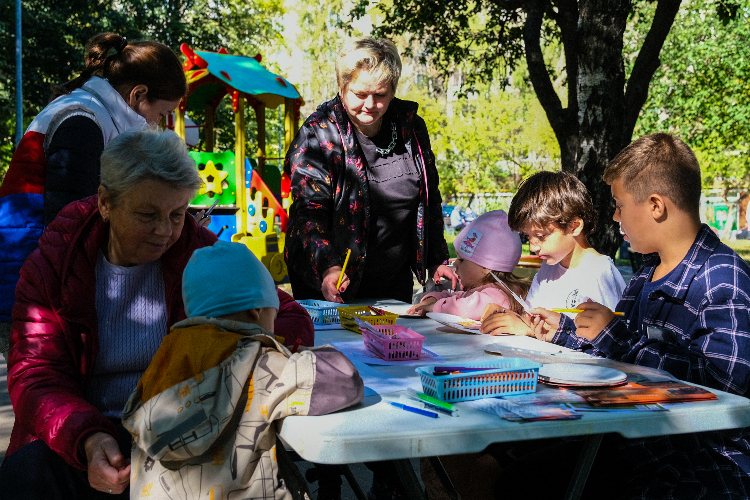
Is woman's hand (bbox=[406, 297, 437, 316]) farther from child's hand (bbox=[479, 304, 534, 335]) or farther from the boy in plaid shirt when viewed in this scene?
the boy in plaid shirt

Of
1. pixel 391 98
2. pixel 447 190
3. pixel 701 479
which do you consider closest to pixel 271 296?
pixel 701 479

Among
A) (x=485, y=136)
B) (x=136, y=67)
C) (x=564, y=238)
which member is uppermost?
(x=485, y=136)

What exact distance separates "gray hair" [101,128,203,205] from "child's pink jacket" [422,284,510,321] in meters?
1.28

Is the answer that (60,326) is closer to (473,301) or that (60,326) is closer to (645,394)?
(645,394)

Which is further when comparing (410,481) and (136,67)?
(136,67)

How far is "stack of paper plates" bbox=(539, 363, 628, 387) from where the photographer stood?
1554 millimetres

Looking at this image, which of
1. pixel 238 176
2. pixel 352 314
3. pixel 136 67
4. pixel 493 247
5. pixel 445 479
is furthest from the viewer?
pixel 238 176

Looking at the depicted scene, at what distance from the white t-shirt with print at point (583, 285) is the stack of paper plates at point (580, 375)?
1079mm

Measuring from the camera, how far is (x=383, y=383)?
1632 mm

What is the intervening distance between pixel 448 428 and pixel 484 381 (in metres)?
0.23

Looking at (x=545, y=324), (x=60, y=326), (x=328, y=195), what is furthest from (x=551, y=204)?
(x=60, y=326)

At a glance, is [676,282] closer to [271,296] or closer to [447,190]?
[271,296]

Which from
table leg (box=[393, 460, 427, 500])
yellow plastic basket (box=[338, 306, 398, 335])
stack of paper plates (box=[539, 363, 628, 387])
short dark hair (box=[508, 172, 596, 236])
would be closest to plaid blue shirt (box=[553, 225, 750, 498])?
stack of paper plates (box=[539, 363, 628, 387])

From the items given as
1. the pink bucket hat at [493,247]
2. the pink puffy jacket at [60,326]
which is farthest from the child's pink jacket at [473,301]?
the pink puffy jacket at [60,326]
